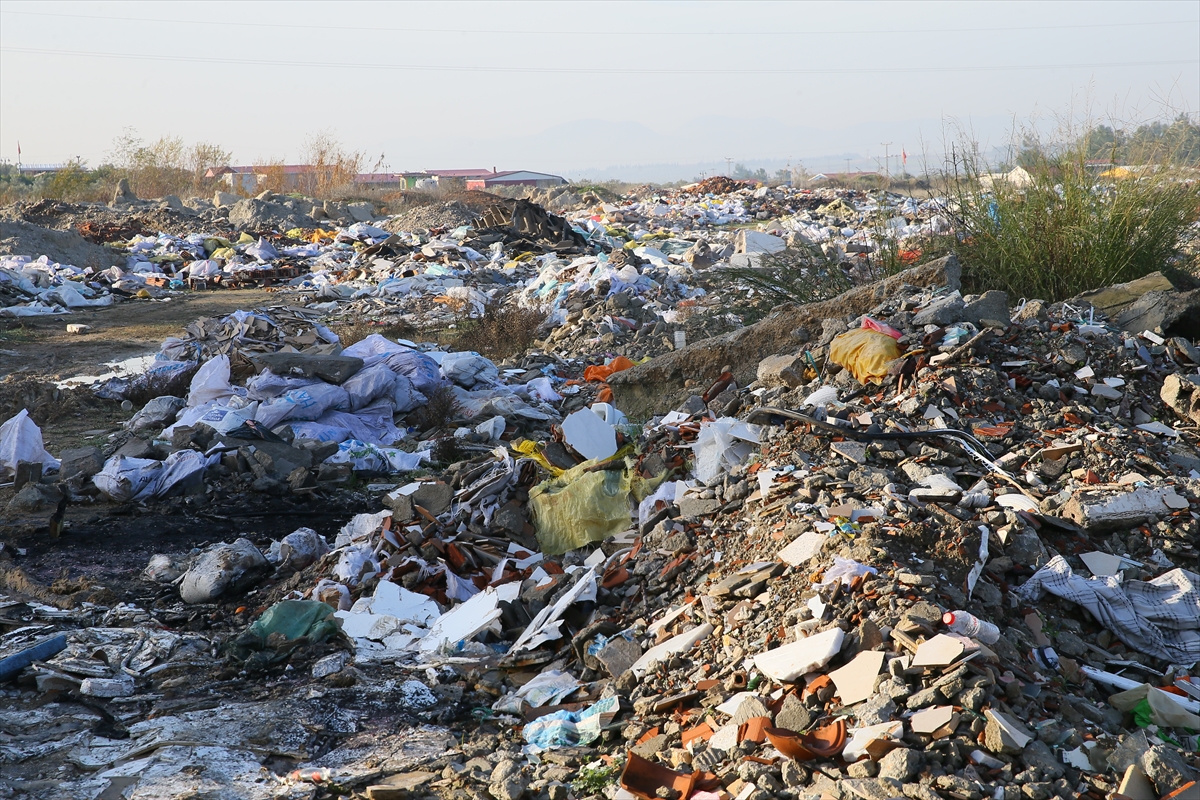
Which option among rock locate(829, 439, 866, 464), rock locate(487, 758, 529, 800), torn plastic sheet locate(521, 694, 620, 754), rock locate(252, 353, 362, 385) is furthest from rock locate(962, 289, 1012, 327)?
rock locate(252, 353, 362, 385)

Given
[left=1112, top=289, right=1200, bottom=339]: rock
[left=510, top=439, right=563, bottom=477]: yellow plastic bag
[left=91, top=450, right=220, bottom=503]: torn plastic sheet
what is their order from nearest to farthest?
[left=510, top=439, right=563, bottom=477]: yellow plastic bag
[left=1112, top=289, right=1200, bottom=339]: rock
[left=91, top=450, right=220, bottom=503]: torn plastic sheet

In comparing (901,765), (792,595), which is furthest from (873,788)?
(792,595)

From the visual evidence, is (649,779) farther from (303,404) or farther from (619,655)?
(303,404)

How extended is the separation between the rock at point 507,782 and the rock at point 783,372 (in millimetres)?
2831

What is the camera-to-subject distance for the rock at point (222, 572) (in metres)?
4.38

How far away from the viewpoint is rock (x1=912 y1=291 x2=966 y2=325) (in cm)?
481

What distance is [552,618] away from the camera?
3.64 m

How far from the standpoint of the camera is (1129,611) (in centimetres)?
303

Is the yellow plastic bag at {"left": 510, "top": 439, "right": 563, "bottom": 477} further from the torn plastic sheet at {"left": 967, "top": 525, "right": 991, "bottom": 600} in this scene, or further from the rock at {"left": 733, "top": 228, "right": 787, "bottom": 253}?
the rock at {"left": 733, "top": 228, "right": 787, "bottom": 253}

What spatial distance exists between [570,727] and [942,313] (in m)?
3.14

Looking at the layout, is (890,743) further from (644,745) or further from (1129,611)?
(1129,611)

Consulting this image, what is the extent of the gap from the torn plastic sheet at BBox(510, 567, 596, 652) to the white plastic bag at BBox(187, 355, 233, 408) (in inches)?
168

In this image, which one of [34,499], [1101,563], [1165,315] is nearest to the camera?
[1101,563]

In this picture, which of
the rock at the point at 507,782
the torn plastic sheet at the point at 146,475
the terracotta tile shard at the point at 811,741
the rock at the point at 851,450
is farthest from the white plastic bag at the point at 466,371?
the terracotta tile shard at the point at 811,741
